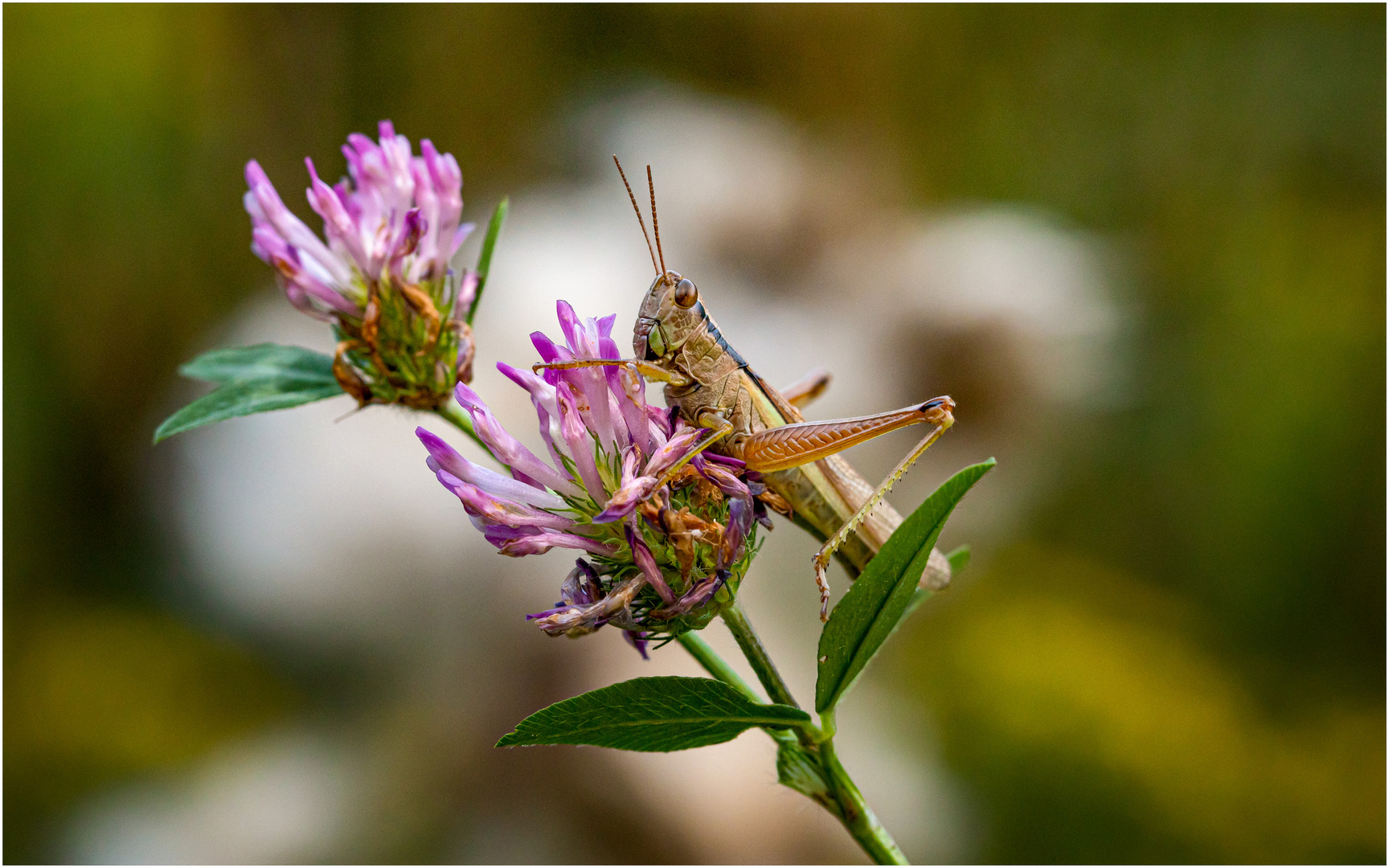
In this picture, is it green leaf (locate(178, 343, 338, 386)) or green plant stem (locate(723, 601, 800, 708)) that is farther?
green leaf (locate(178, 343, 338, 386))

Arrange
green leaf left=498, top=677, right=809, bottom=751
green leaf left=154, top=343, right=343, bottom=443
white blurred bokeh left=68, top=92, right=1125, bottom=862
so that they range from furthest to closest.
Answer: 1. white blurred bokeh left=68, top=92, right=1125, bottom=862
2. green leaf left=154, top=343, right=343, bottom=443
3. green leaf left=498, top=677, right=809, bottom=751

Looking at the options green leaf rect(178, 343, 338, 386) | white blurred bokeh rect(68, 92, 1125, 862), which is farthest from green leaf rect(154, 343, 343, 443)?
white blurred bokeh rect(68, 92, 1125, 862)

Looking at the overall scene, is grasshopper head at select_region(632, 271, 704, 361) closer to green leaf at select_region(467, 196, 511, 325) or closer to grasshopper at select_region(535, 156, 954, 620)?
grasshopper at select_region(535, 156, 954, 620)

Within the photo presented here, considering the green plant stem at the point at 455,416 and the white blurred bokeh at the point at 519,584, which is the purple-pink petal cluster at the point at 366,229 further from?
the white blurred bokeh at the point at 519,584

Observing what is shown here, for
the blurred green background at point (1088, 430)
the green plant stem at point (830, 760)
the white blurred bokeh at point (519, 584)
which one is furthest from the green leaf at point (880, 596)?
Answer: the blurred green background at point (1088, 430)

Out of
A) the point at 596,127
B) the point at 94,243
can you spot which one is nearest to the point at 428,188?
the point at 94,243

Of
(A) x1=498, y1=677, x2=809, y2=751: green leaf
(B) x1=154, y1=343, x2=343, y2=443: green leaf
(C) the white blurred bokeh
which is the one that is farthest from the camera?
(C) the white blurred bokeh

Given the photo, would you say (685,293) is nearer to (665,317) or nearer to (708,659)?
(665,317)
